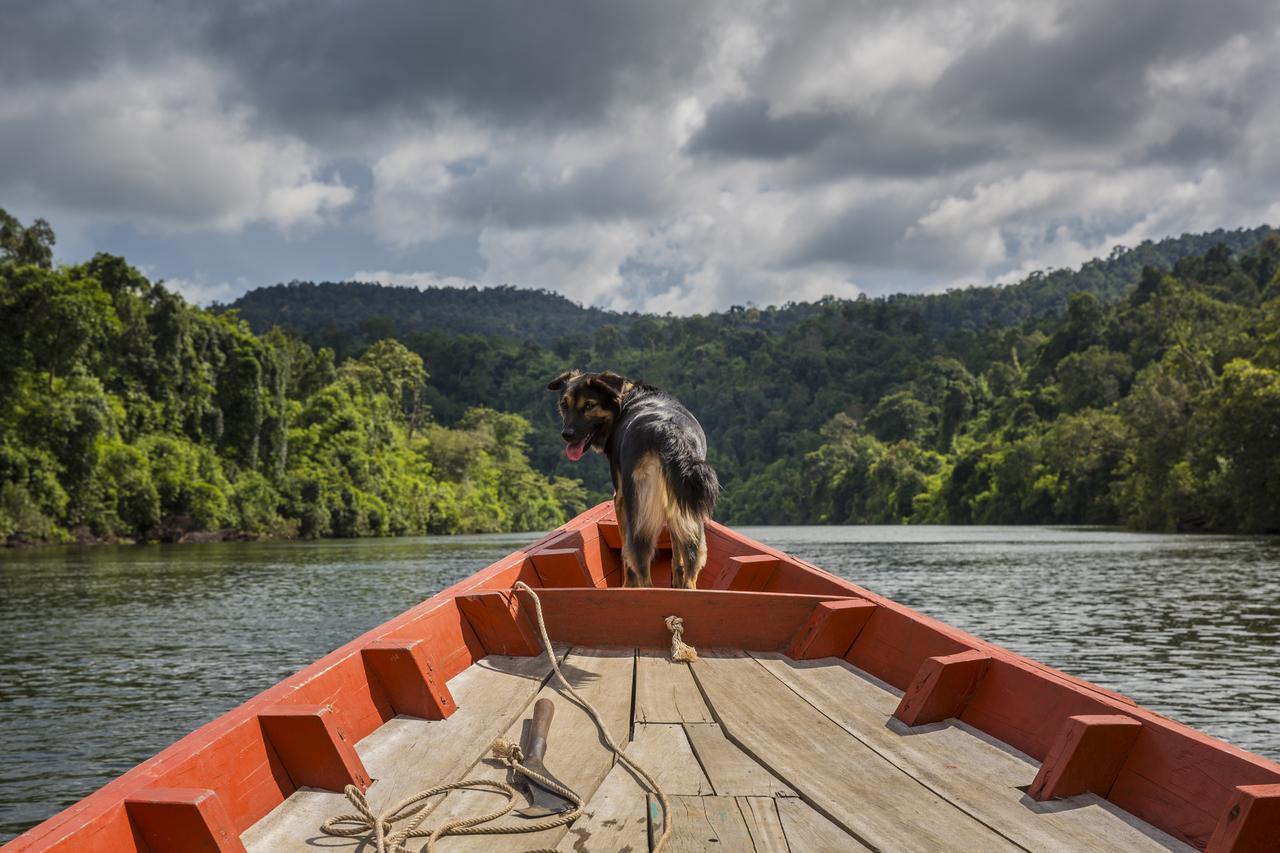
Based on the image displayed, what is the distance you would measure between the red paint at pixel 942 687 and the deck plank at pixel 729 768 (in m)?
0.71

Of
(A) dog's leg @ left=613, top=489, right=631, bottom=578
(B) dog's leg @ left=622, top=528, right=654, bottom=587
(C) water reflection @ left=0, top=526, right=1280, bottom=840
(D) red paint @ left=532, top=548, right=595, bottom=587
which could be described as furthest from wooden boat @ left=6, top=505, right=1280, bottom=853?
(C) water reflection @ left=0, top=526, right=1280, bottom=840

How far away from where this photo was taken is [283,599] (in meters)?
22.5

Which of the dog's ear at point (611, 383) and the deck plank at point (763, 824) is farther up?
the dog's ear at point (611, 383)

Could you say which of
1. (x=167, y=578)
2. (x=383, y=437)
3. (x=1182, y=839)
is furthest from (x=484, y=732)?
(x=383, y=437)

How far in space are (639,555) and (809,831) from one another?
3.45 metres

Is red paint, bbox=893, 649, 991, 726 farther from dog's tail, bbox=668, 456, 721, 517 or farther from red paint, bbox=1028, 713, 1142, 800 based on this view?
dog's tail, bbox=668, 456, 721, 517

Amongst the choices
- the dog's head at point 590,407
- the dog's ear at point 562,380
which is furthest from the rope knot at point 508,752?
the dog's ear at point 562,380

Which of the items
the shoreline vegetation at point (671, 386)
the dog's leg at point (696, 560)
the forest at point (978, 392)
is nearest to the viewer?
the dog's leg at point (696, 560)

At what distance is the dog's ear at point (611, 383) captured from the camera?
23.4 ft

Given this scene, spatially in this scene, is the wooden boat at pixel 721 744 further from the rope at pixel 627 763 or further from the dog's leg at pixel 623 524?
the dog's leg at pixel 623 524

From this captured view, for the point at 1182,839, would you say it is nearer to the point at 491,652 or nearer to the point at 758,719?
the point at 758,719

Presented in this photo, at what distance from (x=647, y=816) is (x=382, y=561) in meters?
35.9

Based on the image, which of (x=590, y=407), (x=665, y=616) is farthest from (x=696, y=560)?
(x=590, y=407)

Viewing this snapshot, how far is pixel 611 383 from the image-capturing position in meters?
7.20
